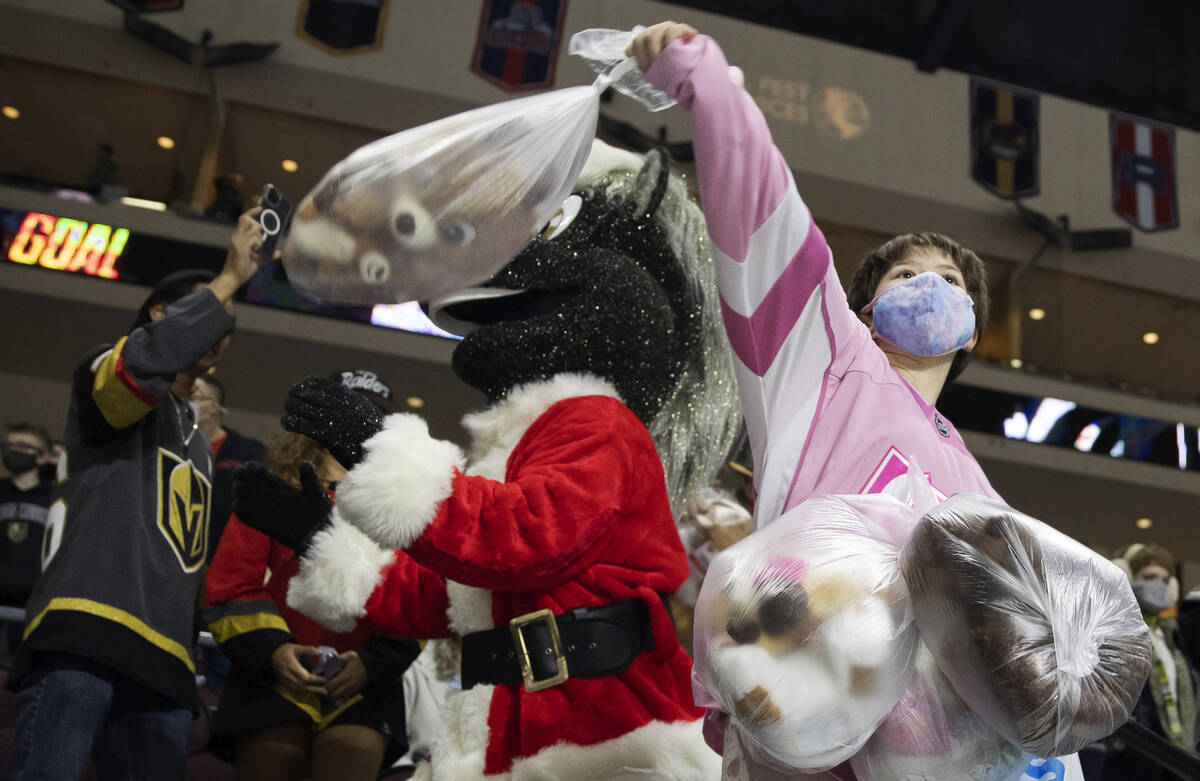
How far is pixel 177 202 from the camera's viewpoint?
40.3ft

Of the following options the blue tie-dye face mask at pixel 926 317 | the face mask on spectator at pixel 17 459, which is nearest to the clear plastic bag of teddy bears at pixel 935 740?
the blue tie-dye face mask at pixel 926 317

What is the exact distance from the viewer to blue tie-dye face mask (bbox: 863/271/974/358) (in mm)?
1542

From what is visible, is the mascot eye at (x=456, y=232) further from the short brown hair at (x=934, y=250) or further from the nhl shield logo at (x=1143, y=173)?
the nhl shield logo at (x=1143, y=173)

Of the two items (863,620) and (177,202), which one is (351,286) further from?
(177,202)

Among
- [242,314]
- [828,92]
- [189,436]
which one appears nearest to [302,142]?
[242,314]

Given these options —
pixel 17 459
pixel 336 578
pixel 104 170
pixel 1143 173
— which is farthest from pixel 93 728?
pixel 1143 173

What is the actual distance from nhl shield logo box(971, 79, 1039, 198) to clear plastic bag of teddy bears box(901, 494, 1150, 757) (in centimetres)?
1370

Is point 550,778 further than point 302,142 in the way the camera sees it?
No

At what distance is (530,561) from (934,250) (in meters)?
0.74

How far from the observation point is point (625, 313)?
191 cm

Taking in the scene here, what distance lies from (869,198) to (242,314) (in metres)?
7.18

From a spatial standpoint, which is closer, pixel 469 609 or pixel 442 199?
pixel 442 199

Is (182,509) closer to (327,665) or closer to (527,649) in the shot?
(327,665)

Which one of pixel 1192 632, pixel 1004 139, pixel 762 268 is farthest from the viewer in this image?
pixel 1004 139
